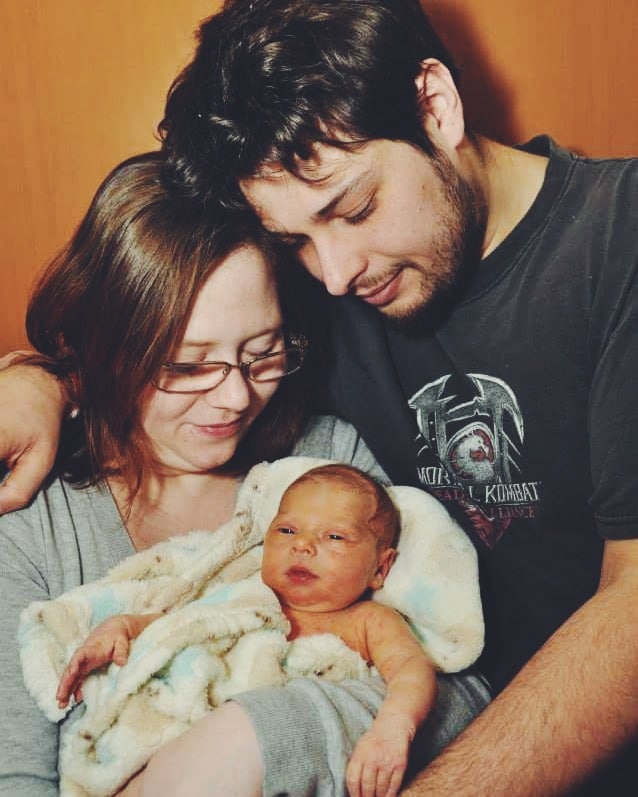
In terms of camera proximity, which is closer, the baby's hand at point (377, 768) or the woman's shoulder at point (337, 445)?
the baby's hand at point (377, 768)

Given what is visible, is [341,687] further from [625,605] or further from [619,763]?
[619,763]

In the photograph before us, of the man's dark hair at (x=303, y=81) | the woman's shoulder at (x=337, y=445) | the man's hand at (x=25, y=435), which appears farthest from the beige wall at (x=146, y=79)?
the woman's shoulder at (x=337, y=445)

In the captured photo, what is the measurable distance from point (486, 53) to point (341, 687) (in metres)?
1.49

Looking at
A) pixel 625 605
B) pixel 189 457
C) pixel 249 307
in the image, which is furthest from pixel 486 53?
pixel 625 605

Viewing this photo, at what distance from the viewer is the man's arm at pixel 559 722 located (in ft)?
4.09

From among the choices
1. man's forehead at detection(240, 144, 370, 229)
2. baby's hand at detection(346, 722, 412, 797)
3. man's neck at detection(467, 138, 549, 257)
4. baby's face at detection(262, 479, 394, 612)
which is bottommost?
baby's hand at detection(346, 722, 412, 797)

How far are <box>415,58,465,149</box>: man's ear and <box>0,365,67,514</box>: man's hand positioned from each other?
87 cm

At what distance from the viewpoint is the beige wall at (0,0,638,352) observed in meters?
1.99

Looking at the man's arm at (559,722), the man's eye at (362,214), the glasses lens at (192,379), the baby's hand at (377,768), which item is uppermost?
the man's eye at (362,214)

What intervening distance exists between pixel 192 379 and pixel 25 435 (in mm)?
320

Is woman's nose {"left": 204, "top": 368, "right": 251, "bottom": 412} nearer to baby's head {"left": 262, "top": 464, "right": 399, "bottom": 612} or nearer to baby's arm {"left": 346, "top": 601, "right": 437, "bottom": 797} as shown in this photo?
baby's head {"left": 262, "top": 464, "right": 399, "bottom": 612}

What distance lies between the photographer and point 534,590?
1.68 metres

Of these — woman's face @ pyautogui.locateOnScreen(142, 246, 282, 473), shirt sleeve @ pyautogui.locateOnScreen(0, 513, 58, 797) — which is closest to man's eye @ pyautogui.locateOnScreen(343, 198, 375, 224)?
woman's face @ pyautogui.locateOnScreen(142, 246, 282, 473)

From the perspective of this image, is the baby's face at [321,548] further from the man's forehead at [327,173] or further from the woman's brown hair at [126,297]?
the man's forehead at [327,173]
